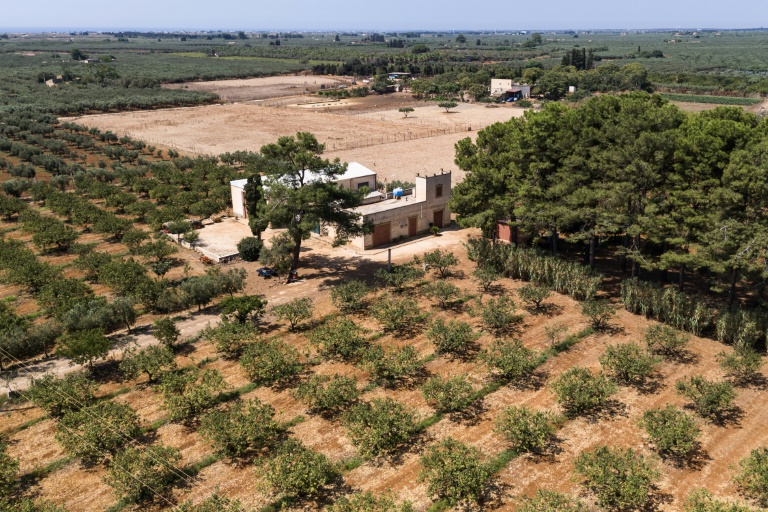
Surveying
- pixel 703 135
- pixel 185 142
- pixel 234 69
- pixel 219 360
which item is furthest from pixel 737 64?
pixel 219 360

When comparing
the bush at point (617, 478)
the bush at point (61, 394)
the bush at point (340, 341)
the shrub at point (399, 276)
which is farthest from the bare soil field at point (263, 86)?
the bush at point (617, 478)

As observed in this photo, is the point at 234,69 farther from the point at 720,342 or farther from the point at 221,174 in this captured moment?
the point at 720,342

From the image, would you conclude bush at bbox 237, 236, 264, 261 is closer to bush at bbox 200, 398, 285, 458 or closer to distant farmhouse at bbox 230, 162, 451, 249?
distant farmhouse at bbox 230, 162, 451, 249

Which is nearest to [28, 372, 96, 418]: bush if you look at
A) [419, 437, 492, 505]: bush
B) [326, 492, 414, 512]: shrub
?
[326, 492, 414, 512]: shrub

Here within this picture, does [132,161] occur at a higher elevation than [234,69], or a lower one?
lower

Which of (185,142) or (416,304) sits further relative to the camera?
(185,142)

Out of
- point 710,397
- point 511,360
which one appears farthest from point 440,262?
point 710,397
